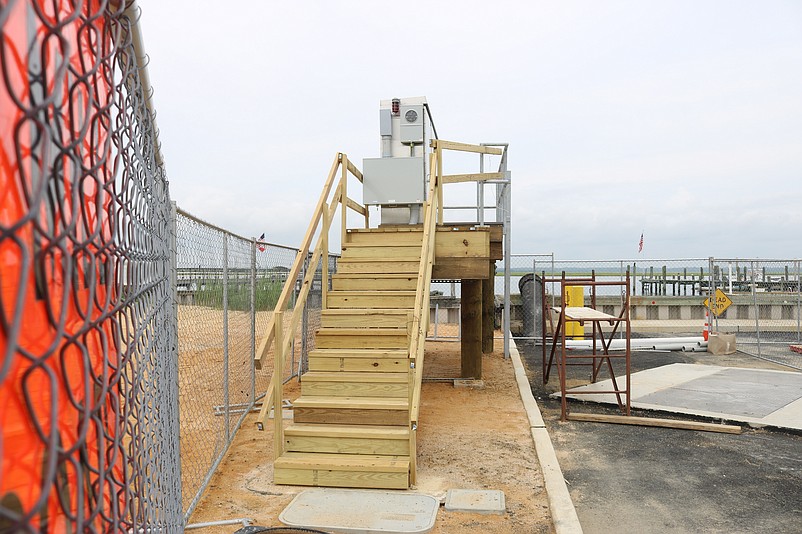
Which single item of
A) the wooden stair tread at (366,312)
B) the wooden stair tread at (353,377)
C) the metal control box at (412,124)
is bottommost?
the wooden stair tread at (353,377)

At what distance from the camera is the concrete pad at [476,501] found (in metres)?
4.62

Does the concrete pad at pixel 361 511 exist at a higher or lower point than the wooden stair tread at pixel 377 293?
lower

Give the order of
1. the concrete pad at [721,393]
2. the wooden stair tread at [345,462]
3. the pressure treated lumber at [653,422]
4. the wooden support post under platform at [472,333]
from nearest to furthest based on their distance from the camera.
Answer: the wooden stair tread at [345,462] < the pressure treated lumber at [653,422] < the concrete pad at [721,393] < the wooden support post under platform at [472,333]

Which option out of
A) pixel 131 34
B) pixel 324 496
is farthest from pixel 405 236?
pixel 131 34

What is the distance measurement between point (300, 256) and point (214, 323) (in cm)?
126

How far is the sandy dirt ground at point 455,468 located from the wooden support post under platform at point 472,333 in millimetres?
919

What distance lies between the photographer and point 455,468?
5.64 metres

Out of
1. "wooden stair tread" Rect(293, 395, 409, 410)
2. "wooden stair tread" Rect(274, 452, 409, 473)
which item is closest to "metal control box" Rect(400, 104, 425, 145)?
"wooden stair tread" Rect(293, 395, 409, 410)

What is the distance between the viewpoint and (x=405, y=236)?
8484mm

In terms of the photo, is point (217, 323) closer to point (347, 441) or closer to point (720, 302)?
point (347, 441)

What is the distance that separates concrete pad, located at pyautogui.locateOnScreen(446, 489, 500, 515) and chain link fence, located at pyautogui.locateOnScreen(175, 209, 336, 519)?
197 centimetres

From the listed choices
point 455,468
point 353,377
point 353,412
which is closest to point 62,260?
point 353,412

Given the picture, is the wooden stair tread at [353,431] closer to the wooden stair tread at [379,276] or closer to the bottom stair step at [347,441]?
the bottom stair step at [347,441]

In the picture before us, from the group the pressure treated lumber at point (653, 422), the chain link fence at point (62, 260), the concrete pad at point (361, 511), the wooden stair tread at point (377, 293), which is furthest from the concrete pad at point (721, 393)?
the chain link fence at point (62, 260)
